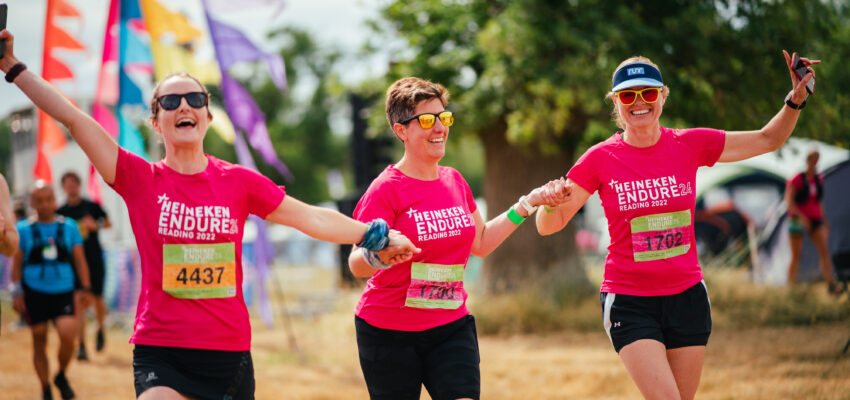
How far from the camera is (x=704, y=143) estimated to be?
4.24m

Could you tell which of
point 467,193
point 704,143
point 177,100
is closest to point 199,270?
point 177,100

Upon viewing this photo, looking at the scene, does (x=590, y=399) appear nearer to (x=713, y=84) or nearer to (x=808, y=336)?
(x=808, y=336)

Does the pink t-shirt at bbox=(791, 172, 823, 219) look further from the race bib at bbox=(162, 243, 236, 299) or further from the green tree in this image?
the race bib at bbox=(162, 243, 236, 299)

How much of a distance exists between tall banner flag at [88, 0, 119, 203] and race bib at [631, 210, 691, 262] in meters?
8.26

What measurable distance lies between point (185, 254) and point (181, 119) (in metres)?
0.57

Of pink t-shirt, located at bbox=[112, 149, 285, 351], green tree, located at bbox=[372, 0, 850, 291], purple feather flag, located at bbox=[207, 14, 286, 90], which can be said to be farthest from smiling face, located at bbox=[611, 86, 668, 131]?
purple feather flag, located at bbox=[207, 14, 286, 90]

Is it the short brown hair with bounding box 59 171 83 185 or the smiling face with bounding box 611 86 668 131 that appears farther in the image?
the short brown hair with bounding box 59 171 83 185

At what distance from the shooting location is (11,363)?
11.2 m

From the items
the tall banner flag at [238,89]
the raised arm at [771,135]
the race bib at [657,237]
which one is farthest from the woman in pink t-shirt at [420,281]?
the tall banner flag at [238,89]

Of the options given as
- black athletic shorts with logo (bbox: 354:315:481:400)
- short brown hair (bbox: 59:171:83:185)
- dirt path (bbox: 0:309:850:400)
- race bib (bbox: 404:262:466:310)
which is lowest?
dirt path (bbox: 0:309:850:400)

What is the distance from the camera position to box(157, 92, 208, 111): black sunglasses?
3.43 m

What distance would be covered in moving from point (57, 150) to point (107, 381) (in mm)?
3508

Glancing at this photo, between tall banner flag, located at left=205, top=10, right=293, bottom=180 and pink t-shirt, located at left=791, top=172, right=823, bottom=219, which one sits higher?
tall banner flag, located at left=205, top=10, right=293, bottom=180

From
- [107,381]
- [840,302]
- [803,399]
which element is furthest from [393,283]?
[840,302]
